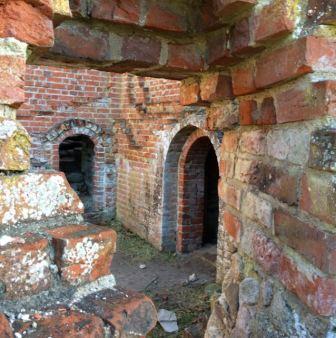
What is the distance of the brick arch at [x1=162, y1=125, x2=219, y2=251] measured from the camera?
6758mm

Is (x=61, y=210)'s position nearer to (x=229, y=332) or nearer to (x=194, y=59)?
(x=194, y=59)

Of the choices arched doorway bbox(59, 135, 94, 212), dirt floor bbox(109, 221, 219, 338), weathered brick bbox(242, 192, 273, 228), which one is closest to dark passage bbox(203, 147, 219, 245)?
dirt floor bbox(109, 221, 219, 338)

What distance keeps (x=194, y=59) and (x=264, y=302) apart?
123 cm

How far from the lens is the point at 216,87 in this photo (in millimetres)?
2195

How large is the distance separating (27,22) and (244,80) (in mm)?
1129

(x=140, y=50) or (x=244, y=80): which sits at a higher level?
(x=140, y=50)

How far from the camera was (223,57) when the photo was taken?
193cm

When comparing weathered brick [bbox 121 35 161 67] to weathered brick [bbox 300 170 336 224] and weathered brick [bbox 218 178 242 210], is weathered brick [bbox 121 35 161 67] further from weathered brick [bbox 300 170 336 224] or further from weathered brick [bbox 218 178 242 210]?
weathered brick [bbox 300 170 336 224]

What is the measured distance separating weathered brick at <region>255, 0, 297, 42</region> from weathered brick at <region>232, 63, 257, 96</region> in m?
0.25

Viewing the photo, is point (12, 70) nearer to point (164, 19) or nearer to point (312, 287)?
point (164, 19)

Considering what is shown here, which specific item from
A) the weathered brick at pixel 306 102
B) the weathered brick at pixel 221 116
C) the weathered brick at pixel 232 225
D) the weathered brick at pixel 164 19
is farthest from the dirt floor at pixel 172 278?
the weathered brick at pixel 164 19

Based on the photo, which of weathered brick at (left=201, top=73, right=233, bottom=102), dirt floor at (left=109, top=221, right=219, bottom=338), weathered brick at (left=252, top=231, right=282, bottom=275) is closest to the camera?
weathered brick at (left=252, top=231, right=282, bottom=275)

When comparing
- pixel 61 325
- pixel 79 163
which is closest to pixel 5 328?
pixel 61 325

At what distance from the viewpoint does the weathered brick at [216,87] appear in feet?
7.08
